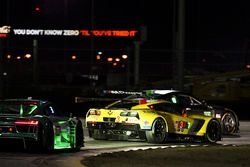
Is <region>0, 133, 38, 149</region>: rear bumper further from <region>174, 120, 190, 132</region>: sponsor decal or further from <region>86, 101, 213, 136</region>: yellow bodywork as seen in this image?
<region>174, 120, 190, 132</region>: sponsor decal

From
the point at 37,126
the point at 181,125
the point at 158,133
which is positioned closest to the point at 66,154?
the point at 37,126

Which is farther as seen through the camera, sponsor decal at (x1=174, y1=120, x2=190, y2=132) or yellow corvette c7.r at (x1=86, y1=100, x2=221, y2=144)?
sponsor decal at (x1=174, y1=120, x2=190, y2=132)

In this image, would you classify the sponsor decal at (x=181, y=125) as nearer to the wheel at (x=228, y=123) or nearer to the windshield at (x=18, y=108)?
the wheel at (x=228, y=123)

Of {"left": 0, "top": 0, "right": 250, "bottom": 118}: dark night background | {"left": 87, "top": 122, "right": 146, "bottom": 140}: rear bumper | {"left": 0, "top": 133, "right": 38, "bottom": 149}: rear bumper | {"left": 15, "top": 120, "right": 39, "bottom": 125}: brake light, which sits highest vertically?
{"left": 0, "top": 0, "right": 250, "bottom": 118}: dark night background

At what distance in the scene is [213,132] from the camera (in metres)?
19.2

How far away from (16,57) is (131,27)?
30.6 ft

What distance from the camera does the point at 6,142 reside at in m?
14.8

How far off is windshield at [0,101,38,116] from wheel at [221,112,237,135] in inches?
295

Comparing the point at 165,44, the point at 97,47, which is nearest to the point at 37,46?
the point at 97,47

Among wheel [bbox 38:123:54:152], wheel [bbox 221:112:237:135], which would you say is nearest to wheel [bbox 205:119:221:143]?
wheel [bbox 221:112:237:135]

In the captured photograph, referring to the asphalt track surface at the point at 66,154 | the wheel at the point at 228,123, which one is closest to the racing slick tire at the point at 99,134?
the asphalt track surface at the point at 66,154

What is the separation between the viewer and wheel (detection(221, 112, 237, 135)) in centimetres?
2120

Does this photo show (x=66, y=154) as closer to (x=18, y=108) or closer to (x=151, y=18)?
(x=18, y=108)

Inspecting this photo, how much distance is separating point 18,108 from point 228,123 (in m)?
8.04
